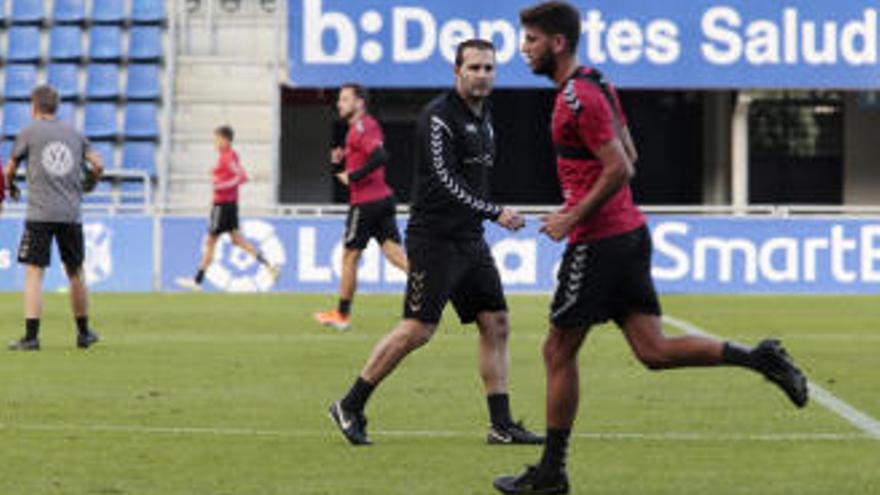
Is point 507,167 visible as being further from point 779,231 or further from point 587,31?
point 779,231

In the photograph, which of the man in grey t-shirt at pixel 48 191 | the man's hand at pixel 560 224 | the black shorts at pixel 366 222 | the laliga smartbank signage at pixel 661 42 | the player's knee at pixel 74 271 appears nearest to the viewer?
the man's hand at pixel 560 224

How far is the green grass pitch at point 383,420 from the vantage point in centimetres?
873

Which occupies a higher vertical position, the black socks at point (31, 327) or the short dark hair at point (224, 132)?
the short dark hair at point (224, 132)

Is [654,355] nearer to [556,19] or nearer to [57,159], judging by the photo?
[556,19]

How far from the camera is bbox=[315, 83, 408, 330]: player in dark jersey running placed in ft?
58.6

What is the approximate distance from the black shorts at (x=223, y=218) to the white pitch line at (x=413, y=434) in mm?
15786

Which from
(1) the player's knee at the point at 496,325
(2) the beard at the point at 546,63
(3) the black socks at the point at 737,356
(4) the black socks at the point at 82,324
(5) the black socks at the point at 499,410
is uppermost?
(2) the beard at the point at 546,63

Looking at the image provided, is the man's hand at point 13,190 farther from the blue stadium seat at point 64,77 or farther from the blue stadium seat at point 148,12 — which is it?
the blue stadium seat at point 148,12

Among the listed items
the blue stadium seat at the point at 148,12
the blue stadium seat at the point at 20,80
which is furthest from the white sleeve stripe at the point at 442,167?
the blue stadium seat at the point at 148,12

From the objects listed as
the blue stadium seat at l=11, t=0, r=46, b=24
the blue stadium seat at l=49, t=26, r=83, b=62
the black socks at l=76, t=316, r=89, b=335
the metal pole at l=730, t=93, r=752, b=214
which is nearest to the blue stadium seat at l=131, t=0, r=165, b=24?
the blue stadium seat at l=49, t=26, r=83, b=62

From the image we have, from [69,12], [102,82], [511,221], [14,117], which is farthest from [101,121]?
[511,221]

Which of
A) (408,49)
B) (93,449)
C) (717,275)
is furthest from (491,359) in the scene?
(408,49)

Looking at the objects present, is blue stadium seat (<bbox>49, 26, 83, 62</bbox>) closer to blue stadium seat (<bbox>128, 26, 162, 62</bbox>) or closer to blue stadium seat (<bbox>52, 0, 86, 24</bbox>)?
blue stadium seat (<bbox>52, 0, 86, 24</bbox>)

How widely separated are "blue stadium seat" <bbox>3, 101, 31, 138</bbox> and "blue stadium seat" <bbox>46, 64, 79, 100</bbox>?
2.02 ft
